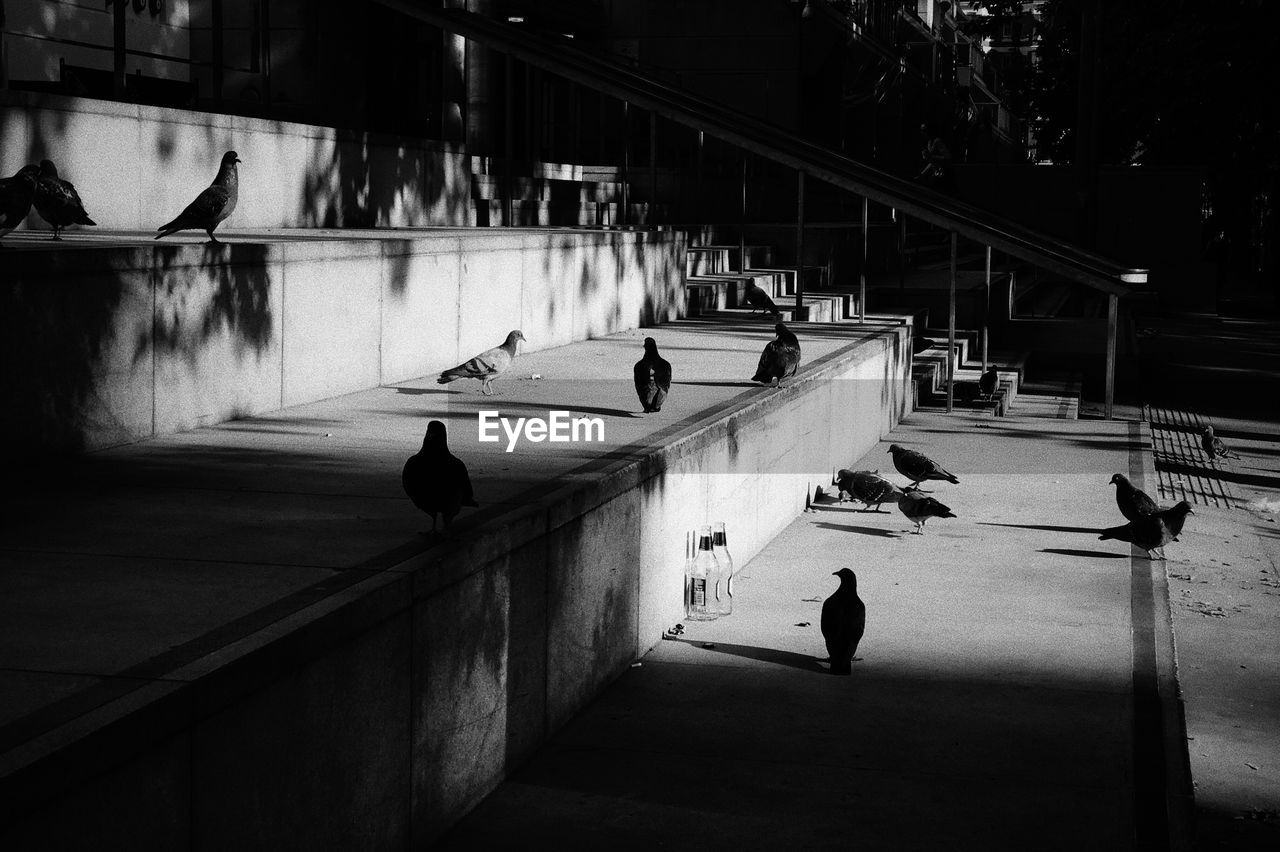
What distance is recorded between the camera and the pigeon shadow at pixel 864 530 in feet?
35.8

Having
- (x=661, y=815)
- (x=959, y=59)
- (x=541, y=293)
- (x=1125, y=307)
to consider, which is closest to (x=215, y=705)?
(x=661, y=815)

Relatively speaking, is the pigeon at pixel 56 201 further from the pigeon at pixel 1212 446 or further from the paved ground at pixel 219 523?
the pigeon at pixel 1212 446

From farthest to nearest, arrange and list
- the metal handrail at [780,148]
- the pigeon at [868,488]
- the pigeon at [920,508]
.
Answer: the metal handrail at [780,148] < the pigeon at [868,488] < the pigeon at [920,508]

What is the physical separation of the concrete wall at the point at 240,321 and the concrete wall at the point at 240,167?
1623 millimetres

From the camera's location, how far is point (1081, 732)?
21.9 ft

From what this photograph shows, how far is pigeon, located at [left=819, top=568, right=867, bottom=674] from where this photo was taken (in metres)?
7.40

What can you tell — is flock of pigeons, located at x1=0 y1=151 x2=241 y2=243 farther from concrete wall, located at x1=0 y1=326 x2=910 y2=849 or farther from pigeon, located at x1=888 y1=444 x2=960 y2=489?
pigeon, located at x1=888 y1=444 x2=960 y2=489

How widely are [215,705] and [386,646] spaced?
973mm

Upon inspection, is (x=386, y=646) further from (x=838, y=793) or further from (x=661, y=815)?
(x=838, y=793)

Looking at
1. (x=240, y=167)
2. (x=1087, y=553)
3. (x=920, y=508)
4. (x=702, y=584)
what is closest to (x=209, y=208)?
(x=240, y=167)

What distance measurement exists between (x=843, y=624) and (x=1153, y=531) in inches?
145

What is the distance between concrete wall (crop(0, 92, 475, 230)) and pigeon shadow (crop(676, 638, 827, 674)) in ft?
16.0

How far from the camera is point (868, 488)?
11.5 m

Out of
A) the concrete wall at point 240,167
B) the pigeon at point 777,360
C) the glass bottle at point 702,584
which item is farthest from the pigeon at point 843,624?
the concrete wall at point 240,167
